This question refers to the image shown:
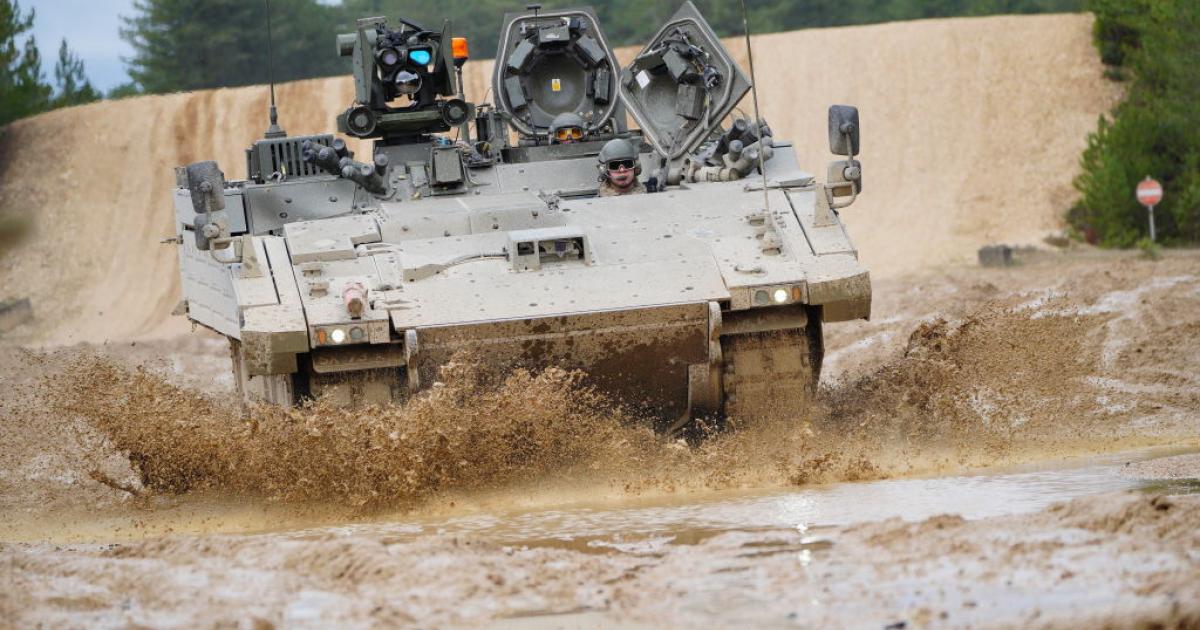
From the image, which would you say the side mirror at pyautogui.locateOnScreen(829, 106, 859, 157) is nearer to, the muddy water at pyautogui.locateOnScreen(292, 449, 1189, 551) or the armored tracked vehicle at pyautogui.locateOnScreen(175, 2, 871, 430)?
the armored tracked vehicle at pyautogui.locateOnScreen(175, 2, 871, 430)

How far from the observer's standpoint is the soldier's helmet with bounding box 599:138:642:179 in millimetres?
12172

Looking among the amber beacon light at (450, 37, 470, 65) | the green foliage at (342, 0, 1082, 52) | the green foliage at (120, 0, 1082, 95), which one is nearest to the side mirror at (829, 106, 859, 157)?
the amber beacon light at (450, 37, 470, 65)

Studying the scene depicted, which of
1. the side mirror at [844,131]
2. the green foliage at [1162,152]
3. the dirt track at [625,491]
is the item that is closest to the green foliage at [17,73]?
the dirt track at [625,491]

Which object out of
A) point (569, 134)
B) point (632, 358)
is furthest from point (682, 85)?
point (632, 358)

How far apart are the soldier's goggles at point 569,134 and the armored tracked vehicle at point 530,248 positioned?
0.02 metres

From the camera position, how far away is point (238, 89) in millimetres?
37750

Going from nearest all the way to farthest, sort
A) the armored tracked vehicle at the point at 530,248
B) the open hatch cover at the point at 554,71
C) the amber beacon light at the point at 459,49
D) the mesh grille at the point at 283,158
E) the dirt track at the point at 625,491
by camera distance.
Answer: the dirt track at the point at 625,491, the armored tracked vehicle at the point at 530,248, the mesh grille at the point at 283,158, the amber beacon light at the point at 459,49, the open hatch cover at the point at 554,71

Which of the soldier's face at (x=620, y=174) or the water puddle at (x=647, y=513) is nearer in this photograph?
the water puddle at (x=647, y=513)

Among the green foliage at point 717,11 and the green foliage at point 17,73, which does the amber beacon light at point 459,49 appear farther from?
the green foliage at point 717,11

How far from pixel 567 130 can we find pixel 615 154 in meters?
1.19

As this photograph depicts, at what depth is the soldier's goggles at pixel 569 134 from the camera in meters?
13.3

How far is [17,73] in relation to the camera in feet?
109

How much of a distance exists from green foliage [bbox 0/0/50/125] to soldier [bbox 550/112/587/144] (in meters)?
18.8

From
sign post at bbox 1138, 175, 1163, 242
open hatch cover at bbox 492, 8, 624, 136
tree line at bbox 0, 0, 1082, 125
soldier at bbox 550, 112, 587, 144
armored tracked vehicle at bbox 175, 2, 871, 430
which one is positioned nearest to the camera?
armored tracked vehicle at bbox 175, 2, 871, 430
